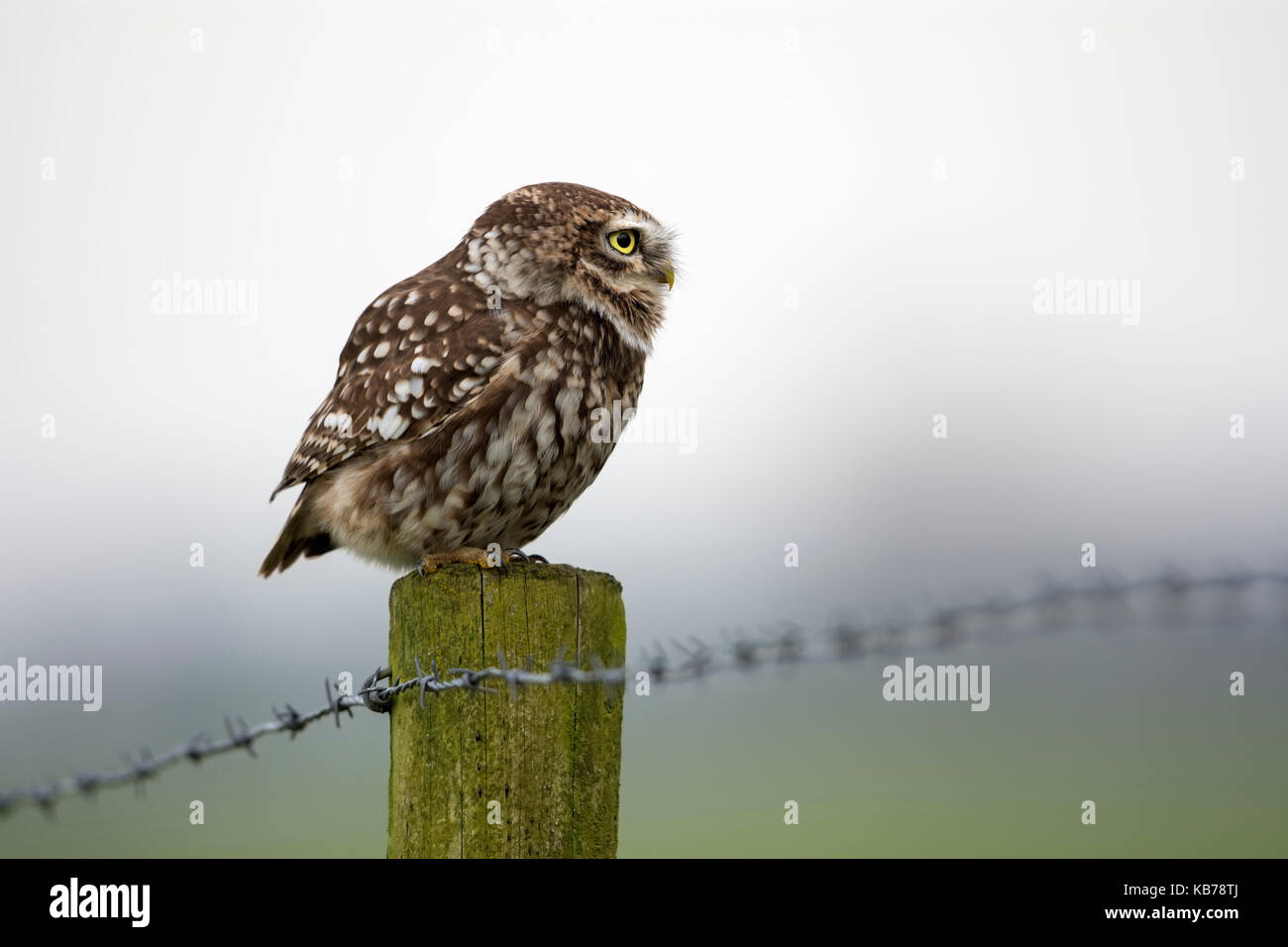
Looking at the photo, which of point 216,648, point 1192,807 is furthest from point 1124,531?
point 216,648

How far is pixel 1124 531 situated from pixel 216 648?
18.2 meters

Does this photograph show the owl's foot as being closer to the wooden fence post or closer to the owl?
the owl

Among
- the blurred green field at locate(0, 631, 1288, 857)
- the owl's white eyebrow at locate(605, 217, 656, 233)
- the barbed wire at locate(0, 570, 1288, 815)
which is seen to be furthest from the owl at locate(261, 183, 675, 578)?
the blurred green field at locate(0, 631, 1288, 857)

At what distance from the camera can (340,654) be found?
21.2 meters

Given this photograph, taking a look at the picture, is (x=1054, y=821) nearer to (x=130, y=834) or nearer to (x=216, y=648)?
(x=130, y=834)

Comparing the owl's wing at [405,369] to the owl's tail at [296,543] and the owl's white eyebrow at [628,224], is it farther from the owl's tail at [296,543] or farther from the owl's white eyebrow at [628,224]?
the owl's white eyebrow at [628,224]

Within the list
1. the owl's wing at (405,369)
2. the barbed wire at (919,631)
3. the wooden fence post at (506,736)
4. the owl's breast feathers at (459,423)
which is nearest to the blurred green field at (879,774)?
the owl's wing at (405,369)

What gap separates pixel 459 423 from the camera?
488cm

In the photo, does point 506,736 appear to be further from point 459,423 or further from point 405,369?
point 405,369

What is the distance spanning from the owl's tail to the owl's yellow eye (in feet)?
5.41

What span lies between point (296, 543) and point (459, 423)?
1200 mm

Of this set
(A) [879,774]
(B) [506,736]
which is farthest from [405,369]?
(A) [879,774]

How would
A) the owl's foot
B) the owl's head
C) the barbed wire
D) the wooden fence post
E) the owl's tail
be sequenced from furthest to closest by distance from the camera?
1. the owl's tail
2. the owl's head
3. the owl's foot
4. the wooden fence post
5. the barbed wire

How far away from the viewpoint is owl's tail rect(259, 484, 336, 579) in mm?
5418
